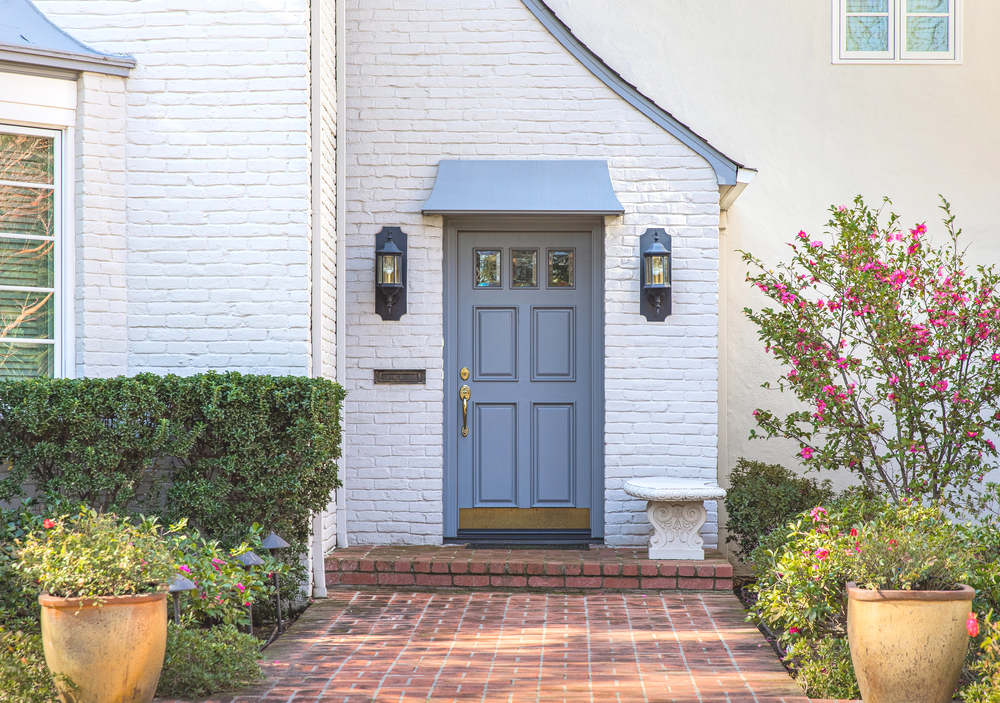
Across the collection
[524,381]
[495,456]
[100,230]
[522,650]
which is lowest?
[522,650]

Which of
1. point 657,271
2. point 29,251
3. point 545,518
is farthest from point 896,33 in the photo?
point 29,251

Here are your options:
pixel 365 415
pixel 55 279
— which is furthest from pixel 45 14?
pixel 365 415

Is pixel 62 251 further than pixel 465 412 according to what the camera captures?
No

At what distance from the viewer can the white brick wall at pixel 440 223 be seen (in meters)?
7.61

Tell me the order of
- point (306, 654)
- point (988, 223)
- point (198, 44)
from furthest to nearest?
point (988, 223)
point (198, 44)
point (306, 654)

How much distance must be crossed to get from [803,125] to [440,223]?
3073 mm

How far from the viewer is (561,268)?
7828mm

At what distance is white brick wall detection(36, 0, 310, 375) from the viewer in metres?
6.36

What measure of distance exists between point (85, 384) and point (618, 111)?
13.4 feet

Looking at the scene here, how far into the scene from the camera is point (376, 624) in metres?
5.90

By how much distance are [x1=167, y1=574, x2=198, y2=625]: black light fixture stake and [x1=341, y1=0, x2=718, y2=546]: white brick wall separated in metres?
2.96

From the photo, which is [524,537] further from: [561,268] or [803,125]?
[803,125]

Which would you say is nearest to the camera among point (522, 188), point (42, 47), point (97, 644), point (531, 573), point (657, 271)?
point (97, 644)

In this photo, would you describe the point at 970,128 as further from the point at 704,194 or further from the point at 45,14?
the point at 45,14
